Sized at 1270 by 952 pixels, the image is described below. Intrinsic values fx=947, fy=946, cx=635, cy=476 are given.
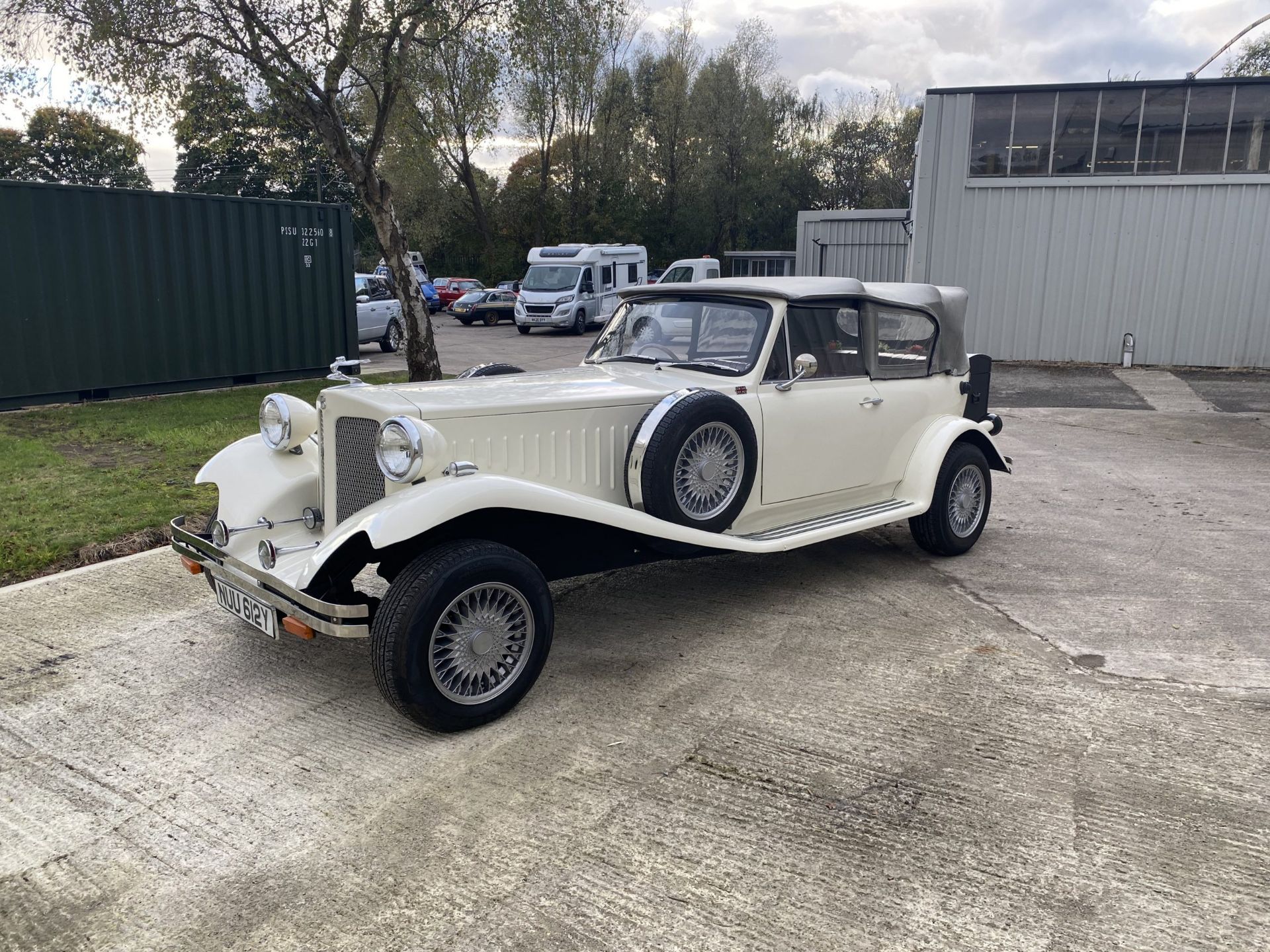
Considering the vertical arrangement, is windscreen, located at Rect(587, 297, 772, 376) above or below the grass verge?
above

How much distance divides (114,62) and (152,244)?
2.50 metres

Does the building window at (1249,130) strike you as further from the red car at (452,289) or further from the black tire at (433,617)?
the red car at (452,289)

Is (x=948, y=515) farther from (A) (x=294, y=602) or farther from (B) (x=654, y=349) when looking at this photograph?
(A) (x=294, y=602)

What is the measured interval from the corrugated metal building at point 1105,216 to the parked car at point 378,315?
10.5 meters

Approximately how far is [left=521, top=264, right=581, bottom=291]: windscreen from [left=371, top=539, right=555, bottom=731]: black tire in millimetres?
22746

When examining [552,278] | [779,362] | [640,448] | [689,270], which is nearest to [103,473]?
[640,448]

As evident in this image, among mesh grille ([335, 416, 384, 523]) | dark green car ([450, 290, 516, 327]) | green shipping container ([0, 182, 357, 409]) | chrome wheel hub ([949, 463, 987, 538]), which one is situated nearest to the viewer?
mesh grille ([335, 416, 384, 523])

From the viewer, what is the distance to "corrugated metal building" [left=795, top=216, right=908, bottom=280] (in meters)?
24.7

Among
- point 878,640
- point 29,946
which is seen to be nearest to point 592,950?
point 29,946

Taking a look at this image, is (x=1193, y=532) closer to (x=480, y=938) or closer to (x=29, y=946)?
(x=480, y=938)

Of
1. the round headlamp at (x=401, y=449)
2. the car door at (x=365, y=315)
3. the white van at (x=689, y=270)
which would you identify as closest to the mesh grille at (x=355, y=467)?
the round headlamp at (x=401, y=449)

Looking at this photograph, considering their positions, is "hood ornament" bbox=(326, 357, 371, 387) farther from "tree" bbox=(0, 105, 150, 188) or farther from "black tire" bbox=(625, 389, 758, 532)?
"tree" bbox=(0, 105, 150, 188)

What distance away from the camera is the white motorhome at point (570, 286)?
25.5 metres

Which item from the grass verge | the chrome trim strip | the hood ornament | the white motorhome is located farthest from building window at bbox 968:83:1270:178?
the hood ornament
